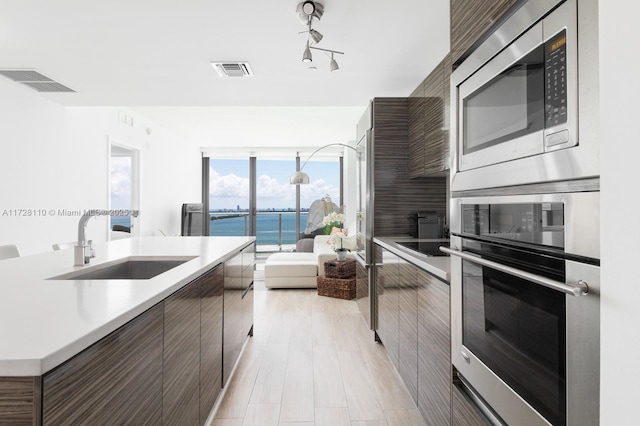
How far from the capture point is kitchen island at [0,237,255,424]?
64 cm

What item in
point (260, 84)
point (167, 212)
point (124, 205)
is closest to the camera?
point (260, 84)

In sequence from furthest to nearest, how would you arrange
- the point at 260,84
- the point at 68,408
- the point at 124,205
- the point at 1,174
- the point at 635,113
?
the point at 124,205
the point at 260,84
the point at 1,174
the point at 68,408
the point at 635,113

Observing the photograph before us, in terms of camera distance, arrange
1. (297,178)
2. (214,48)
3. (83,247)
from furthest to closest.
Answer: (297,178) < (214,48) < (83,247)

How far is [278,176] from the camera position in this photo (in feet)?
28.3

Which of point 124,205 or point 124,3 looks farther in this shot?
point 124,205

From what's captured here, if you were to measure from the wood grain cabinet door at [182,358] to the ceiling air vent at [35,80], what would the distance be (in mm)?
3192

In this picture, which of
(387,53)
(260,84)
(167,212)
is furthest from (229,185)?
(387,53)

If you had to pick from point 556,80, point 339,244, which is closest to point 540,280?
point 556,80

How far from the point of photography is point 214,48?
9.23 ft

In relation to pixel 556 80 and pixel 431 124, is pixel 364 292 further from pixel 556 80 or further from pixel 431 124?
pixel 556 80

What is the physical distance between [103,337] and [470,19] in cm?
147

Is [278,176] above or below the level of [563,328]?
above

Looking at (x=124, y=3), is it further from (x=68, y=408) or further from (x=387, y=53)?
(x=68, y=408)

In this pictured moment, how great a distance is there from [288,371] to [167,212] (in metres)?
4.94
